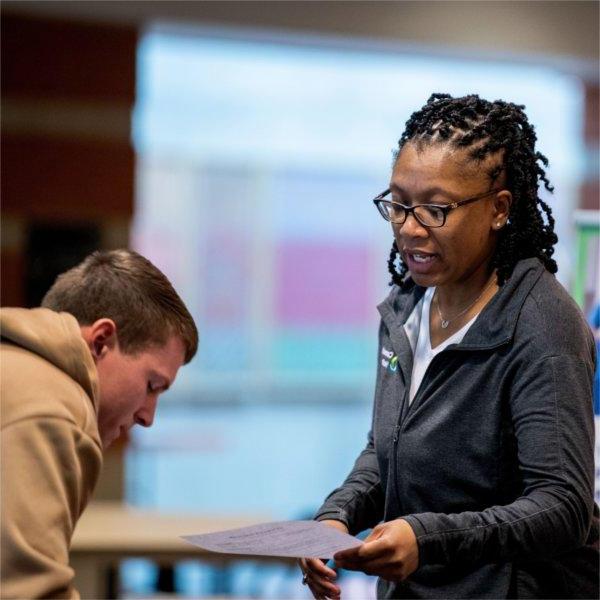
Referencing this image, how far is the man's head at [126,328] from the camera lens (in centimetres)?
158

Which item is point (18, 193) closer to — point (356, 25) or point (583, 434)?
point (356, 25)

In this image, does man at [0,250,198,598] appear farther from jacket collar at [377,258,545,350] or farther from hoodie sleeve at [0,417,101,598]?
jacket collar at [377,258,545,350]

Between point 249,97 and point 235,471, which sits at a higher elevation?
point 249,97

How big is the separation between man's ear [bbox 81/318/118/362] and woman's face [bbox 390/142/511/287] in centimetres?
51

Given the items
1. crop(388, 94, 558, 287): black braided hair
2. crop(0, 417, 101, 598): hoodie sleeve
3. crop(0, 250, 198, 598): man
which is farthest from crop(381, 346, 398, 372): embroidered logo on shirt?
crop(0, 417, 101, 598): hoodie sleeve

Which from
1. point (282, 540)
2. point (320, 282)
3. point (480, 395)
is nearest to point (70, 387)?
point (282, 540)

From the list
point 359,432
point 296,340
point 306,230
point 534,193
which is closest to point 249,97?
A: point 306,230

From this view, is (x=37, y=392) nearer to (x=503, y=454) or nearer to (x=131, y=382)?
(x=131, y=382)

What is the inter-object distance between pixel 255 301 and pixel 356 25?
21.6 ft

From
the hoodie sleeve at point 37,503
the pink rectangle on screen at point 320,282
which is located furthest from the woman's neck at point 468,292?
the pink rectangle on screen at point 320,282

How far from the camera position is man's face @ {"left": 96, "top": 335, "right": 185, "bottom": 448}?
1.58 meters

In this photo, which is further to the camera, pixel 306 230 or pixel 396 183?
pixel 306 230

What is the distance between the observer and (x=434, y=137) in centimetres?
156

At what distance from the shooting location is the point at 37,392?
50.9 inches
